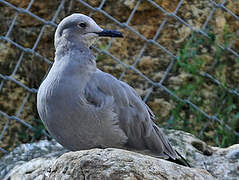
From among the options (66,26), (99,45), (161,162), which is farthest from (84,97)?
(99,45)

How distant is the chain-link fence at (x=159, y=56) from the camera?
2998 millimetres

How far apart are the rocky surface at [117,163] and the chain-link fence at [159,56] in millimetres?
378

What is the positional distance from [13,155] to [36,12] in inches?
33.9

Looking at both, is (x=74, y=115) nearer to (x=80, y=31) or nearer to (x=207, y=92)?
(x=80, y=31)

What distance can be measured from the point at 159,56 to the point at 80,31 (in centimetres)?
97

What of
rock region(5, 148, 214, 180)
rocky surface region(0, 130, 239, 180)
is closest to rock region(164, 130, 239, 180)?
rocky surface region(0, 130, 239, 180)

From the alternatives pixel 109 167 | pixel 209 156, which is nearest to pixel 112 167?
pixel 109 167

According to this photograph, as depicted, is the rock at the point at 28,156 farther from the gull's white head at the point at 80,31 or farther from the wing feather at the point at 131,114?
the gull's white head at the point at 80,31

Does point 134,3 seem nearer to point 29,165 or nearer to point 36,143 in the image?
point 36,143

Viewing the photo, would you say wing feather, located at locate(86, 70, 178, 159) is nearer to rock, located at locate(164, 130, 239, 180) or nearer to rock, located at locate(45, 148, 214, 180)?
rock, located at locate(164, 130, 239, 180)

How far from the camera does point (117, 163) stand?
5.03ft

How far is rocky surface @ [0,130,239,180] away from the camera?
5.02ft

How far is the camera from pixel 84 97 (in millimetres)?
2027

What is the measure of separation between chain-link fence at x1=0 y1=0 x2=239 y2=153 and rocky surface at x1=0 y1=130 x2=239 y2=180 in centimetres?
38
